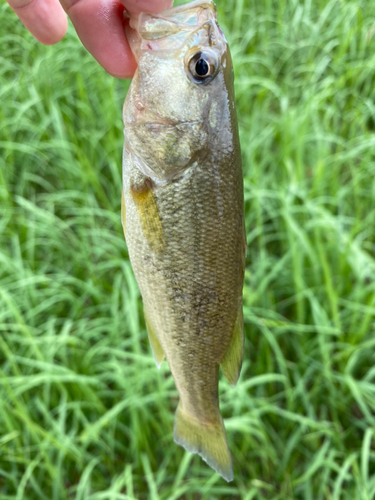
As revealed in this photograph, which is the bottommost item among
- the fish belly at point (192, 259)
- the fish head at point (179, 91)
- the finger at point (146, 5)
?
the fish belly at point (192, 259)

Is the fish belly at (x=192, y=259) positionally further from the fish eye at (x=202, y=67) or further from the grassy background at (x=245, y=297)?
the grassy background at (x=245, y=297)

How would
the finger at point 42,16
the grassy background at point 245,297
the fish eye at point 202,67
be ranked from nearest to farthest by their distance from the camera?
the fish eye at point 202,67 < the finger at point 42,16 < the grassy background at point 245,297

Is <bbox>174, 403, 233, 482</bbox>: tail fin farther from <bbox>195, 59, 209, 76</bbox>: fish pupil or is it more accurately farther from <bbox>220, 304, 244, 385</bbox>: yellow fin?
<bbox>195, 59, 209, 76</bbox>: fish pupil

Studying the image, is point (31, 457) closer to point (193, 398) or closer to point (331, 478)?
point (193, 398)

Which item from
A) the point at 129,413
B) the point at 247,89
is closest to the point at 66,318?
the point at 129,413

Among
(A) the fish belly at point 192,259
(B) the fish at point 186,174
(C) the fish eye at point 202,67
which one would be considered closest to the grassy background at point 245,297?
(A) the fish belly at point 192,259

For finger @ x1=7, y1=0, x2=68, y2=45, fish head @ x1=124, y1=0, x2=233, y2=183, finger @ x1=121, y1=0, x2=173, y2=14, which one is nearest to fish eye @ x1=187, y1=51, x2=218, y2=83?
fish head @ x1=124, y1=0, x2=233, y2=183

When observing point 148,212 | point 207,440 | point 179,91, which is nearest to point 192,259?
point 148,212
